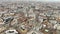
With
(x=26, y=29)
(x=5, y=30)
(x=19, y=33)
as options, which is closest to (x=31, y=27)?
(x=26, y=29)

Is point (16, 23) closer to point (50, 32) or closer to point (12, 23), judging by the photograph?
point (12, 23)

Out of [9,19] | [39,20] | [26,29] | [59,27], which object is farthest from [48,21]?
[9,19]

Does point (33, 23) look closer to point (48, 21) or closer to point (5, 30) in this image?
point (48, 21)

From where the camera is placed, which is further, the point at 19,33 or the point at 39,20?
the point at 39,20

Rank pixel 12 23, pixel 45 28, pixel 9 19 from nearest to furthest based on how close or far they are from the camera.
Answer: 1. pixel 45 28
2. pixel 12 23
3. pixel 9 19

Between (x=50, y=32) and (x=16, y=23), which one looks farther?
(x=16, y=23)

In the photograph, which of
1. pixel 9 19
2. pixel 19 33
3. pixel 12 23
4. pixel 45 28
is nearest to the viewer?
pixel 19 33

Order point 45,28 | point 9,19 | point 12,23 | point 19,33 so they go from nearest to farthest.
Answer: point 19,33 → point 45,28 → point 12,23 → point 9,19
